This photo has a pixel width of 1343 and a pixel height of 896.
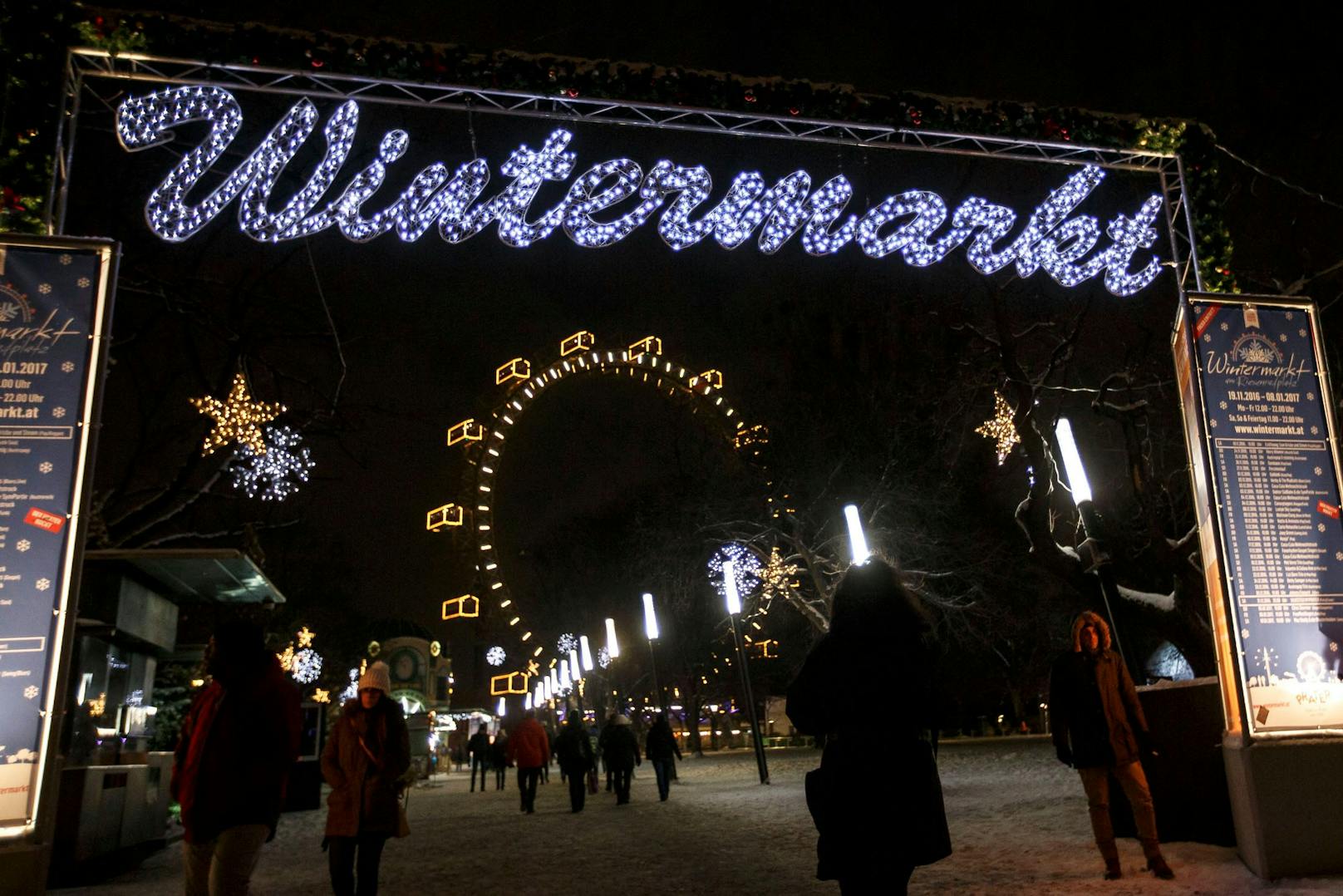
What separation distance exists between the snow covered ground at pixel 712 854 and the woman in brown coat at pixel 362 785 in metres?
2.43

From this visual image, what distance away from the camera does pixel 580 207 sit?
970cm

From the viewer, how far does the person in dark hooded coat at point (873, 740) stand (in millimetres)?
3828

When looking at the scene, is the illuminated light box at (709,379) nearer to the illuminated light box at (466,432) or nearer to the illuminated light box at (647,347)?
the illuminated light box at (647,347)

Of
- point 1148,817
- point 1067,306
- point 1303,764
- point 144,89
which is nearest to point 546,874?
point 1148,817

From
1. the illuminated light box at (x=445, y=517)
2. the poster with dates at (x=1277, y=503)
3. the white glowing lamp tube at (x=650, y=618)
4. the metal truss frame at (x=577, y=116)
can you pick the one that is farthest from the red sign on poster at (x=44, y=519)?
the illuminated light box at (x=445, y=517)

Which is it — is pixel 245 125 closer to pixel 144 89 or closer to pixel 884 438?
pixel 144 89

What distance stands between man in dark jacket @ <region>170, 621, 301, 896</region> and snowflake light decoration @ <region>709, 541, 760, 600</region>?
19.3 m

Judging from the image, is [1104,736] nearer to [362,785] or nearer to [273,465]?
[362,785]

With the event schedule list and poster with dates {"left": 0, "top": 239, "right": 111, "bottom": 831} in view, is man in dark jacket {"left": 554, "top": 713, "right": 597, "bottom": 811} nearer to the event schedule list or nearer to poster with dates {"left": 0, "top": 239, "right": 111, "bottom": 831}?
the event schedule list

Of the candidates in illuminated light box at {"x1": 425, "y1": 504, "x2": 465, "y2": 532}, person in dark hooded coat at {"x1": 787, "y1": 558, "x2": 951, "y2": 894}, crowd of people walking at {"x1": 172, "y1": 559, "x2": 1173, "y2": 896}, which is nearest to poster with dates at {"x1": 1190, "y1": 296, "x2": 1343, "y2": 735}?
crowd of people walking at {"x1": 172, "y1": 559, "x2": 1173, "y2": 896}

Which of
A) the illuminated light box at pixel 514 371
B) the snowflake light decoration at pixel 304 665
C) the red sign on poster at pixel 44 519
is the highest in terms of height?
the illuminated light box at pixel 514 371

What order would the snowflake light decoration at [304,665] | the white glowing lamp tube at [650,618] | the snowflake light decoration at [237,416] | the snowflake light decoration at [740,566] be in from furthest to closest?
the snowflake light decoration at [304,665], the white glowing lamp tube at [650,618], the snowflake light decoration at [740,566], the snowflake light decoration at [237,416]

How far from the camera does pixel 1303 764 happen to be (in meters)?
7.28

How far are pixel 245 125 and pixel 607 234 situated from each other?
514 cm
